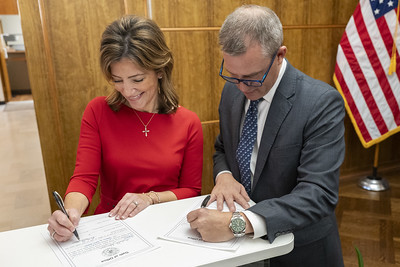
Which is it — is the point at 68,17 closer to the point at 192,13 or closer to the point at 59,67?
the point at 59,67

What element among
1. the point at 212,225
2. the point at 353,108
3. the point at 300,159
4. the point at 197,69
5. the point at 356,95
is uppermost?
the point at 197,69

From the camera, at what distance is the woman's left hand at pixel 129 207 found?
1.22 meters

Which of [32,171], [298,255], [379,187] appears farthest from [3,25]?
[298,255]

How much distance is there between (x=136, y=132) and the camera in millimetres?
1595

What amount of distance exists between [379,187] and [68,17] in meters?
3.25

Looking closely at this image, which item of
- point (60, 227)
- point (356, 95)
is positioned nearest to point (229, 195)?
point (60, 227)

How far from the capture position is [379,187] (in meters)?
3.64

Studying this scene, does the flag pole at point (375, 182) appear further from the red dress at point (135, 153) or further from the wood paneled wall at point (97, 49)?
the red dress at point (135, 153)

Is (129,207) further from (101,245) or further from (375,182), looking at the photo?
(375,182)

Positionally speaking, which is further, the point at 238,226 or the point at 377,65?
the point at 377,65

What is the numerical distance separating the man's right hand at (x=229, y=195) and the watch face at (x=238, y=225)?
15 cm

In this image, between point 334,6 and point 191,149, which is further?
point 334,6

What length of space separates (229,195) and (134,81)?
62 cm

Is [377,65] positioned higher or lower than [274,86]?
lower
